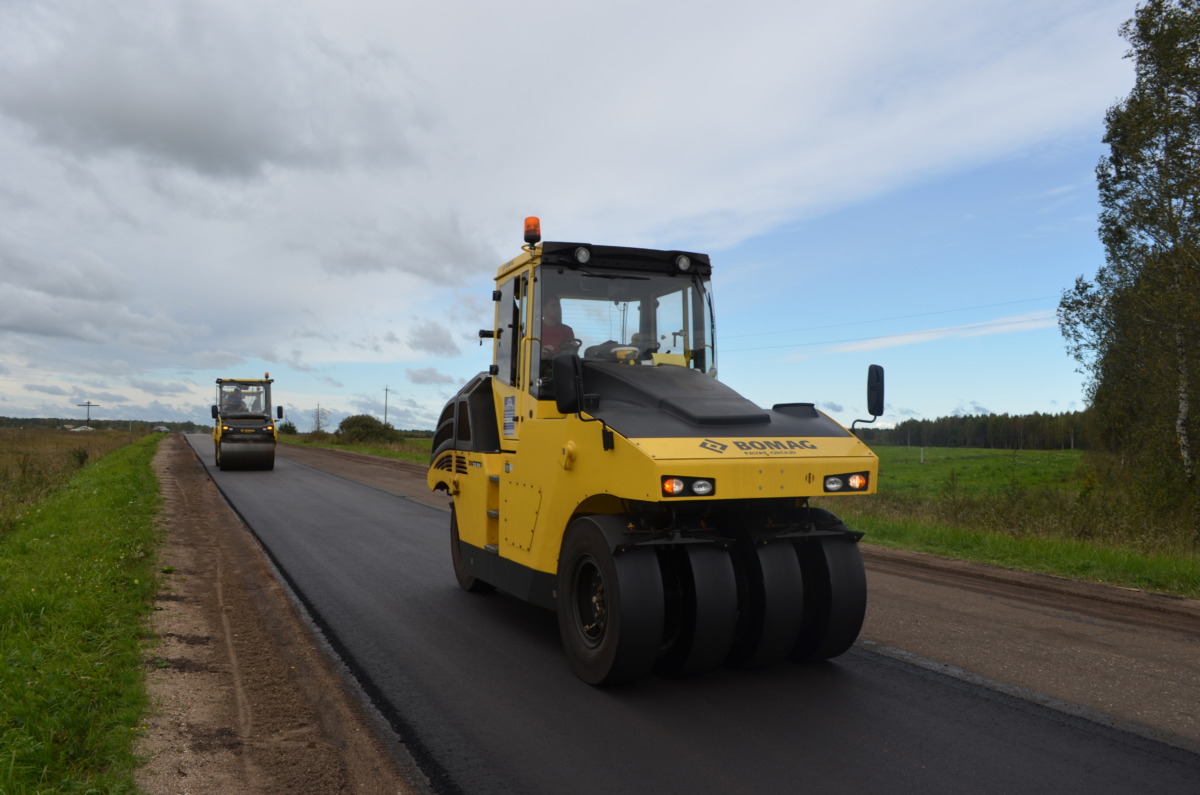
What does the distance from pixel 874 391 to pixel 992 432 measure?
301 feet

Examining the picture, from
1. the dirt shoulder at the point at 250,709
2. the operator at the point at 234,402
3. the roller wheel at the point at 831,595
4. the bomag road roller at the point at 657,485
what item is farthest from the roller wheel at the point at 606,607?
the operator at the point at 234,402

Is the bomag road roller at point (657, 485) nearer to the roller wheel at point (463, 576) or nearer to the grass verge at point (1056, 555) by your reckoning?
the roller wheel at point (463, 576)

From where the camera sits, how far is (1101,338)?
2297cm

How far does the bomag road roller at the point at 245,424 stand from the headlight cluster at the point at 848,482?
71.5 ft

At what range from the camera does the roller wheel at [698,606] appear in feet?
15.0

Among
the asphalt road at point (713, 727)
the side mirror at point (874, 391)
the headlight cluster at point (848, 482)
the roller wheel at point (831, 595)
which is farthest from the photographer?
the side mirror at point (874, 391)

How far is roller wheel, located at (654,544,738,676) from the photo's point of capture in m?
4.57

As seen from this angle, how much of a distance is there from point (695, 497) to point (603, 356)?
1.87 m

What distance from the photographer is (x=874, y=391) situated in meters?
5.38

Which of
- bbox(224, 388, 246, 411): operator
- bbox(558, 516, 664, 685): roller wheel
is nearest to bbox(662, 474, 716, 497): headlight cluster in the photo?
bbox(558, 516, 664, 685): roller wheel

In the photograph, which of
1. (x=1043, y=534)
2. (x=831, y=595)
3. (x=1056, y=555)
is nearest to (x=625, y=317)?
(x=831, y=595)

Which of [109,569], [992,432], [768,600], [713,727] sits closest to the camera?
[713,727]

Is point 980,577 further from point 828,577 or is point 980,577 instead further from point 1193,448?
point 1193,448

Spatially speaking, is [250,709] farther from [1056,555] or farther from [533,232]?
[1056,555]
